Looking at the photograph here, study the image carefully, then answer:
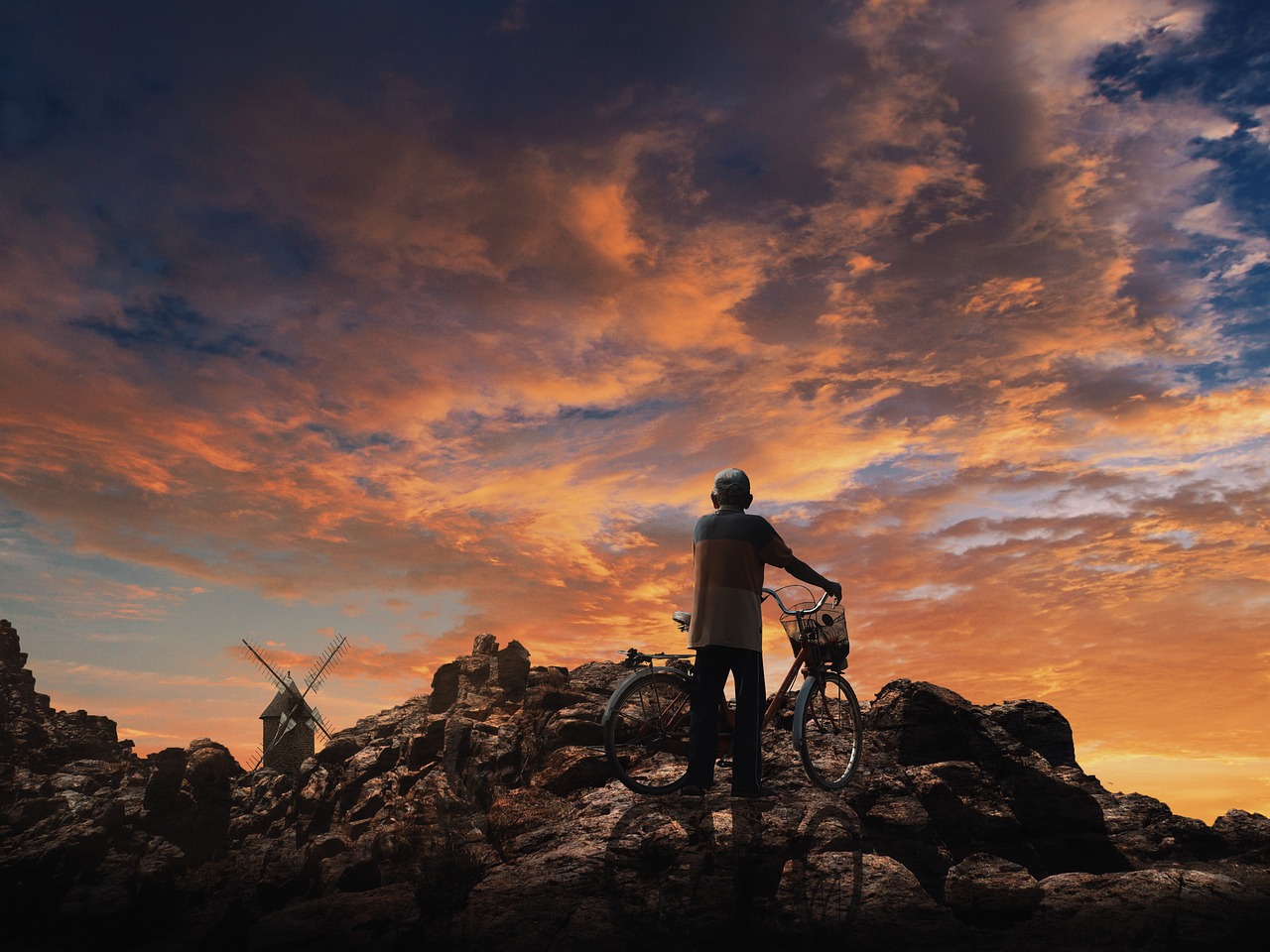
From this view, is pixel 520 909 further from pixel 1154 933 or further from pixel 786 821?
pixel 1154 933

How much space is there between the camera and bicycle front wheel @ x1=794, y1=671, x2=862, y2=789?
1046cm

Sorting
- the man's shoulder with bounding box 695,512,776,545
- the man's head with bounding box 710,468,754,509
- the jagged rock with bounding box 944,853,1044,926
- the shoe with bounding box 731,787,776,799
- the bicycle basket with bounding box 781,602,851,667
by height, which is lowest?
the jagged rock with bounding box 944,853,1044,926

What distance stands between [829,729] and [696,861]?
3723mm

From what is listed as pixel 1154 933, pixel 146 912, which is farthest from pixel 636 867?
pixel 146 912

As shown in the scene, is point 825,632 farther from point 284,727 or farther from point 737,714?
point 284,727

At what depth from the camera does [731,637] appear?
947 centimetres

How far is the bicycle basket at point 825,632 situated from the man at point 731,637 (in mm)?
1264

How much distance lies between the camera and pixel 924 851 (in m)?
9.55

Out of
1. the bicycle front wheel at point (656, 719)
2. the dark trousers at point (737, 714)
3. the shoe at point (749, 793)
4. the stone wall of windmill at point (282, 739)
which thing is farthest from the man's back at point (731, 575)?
the stone wall of windmill at point (282, 739)

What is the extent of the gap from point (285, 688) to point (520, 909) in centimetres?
6175

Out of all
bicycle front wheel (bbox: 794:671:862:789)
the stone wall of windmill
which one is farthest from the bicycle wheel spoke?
the stone wall of windmill

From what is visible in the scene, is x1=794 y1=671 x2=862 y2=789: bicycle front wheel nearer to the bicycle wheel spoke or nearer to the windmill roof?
the bicycle wheel spoke

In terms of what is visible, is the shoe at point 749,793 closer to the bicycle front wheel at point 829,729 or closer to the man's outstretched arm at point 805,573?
the bicycle front wheel at point 829,729

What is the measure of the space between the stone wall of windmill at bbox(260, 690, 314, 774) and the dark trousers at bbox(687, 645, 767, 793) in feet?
182
